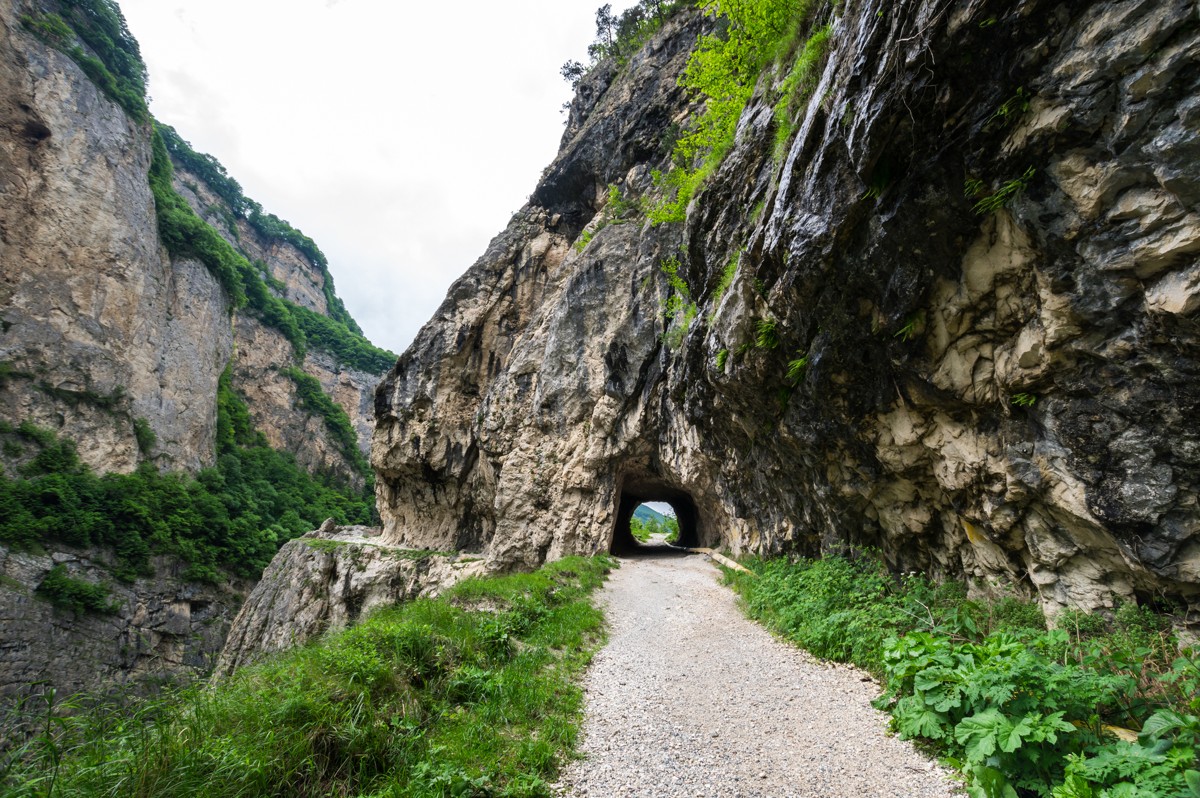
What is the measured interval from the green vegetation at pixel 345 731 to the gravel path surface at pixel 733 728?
17.3 inches

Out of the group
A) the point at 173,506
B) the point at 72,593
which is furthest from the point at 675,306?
the point at 173,506

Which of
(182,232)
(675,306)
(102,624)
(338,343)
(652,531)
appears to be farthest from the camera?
(338,343)

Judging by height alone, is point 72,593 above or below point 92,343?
below

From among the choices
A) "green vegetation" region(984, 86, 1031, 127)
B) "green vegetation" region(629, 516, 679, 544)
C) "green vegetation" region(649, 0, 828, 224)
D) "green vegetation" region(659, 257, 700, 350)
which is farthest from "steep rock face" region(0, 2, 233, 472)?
"green vegetation" region(984, 86, 1031, 127)

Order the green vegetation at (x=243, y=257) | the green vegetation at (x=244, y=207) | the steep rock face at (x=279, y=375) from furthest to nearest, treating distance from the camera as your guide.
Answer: the green vegetation at (x=244, y=207), the steep rock face at (x=279, y=375), the green vegetation at (x=243, y=257)

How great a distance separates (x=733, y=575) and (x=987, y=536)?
7.04 meters

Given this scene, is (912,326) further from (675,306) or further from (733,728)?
(675,306)

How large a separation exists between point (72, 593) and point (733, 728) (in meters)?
35.6

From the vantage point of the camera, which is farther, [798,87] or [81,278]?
[81,278]

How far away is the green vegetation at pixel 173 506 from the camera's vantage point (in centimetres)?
2603

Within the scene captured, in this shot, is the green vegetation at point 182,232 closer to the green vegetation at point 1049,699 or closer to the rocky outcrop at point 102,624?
the rocky outcrop at point 102,624

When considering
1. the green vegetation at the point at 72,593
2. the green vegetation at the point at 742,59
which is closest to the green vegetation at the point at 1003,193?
the green vegetation at the point at 742,59

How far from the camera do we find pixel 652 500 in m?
28.5

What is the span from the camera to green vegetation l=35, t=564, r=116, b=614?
77.3 ft
